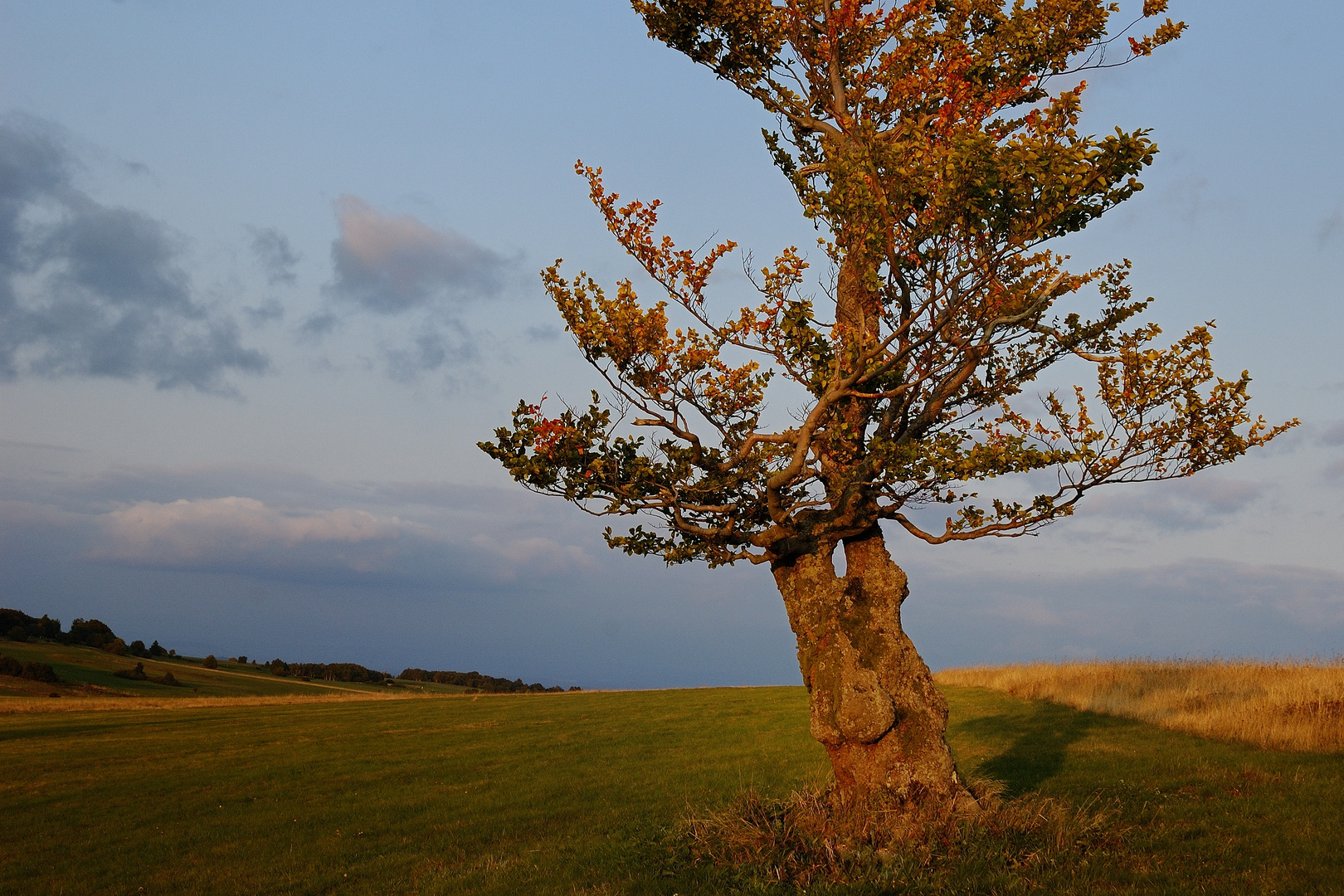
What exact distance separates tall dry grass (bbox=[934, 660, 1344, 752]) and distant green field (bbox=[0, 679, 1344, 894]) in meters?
1.28

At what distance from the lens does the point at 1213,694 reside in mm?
29594

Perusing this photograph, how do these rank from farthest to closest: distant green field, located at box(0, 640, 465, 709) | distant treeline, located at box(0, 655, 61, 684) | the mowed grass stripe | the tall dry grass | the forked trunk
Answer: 1. distant green field, located at box(0, 640, 465, 709)
2. distant treeline, located at box(0, 655, 61, 684)
3. the tall dry grass
4. the mowed grass stripe
5. the forked trunk

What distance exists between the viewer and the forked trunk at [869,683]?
1284cm

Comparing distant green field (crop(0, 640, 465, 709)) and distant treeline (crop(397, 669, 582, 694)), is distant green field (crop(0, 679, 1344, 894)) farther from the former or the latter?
distant treeline (crop(397, 669, 582, 694))

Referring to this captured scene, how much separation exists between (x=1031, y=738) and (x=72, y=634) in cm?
8369

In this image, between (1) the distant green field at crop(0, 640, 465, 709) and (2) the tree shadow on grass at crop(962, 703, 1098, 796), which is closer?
(2) the tree shadow on grass at crop(962, 703, 1098, 796)

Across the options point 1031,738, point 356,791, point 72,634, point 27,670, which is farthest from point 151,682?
point 1031,738

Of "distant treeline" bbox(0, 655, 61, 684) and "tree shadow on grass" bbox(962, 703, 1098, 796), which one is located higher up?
"tree shadow on grass" bbox(962, 703, 1098, 796)

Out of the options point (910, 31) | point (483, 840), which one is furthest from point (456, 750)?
point (910, 31)

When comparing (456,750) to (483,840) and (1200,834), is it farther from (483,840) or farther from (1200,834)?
(1200,834)

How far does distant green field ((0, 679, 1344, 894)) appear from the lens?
41.0 ft

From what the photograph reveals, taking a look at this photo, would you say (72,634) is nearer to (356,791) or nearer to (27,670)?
(27,670)

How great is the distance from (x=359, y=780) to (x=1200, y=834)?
21302 millimetres

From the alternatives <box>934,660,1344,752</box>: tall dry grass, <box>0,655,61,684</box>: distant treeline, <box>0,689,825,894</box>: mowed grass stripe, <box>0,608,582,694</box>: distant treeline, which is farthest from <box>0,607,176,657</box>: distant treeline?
<box>934,660,1344,752</box>: tall dry grass
